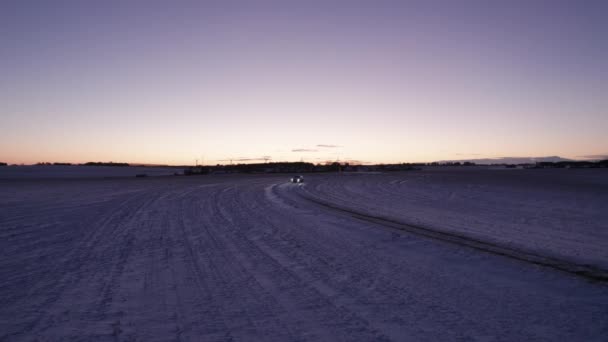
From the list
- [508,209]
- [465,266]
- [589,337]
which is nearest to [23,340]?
[589,337]

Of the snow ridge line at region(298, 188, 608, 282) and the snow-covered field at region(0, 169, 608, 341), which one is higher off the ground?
the snow-covered field at region(0, 169, 608, 341)

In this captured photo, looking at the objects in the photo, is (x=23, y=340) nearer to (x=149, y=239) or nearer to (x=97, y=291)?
(x=97, y=291)

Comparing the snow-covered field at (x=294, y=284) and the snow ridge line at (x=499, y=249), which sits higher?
the snow-covered field at (x=294, y=284)

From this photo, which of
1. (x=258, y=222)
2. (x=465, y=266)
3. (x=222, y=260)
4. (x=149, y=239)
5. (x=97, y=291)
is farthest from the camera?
(x=258, y=222)

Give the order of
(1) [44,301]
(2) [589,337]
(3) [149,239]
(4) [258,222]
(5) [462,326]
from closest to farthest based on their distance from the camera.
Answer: (2) [589,337] < (5) [462,326] < (1) [44,301] < (3) [149,239] < (4) [258,222]

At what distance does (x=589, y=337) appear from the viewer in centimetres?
376

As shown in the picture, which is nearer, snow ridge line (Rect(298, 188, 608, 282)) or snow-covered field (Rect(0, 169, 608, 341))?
snow-covered field (Rect(0, 169, 608, 341))

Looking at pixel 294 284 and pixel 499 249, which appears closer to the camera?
pixel 294 284

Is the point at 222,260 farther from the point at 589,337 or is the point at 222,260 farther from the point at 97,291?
the point at 589,337

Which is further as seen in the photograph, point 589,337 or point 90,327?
point 90,327

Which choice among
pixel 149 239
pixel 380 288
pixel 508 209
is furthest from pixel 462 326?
pixel 508 209

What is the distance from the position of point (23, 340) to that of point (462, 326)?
4.26 meters

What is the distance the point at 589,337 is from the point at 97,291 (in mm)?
5650

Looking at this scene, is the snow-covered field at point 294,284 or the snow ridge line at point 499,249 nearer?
the snow-covered field at point 294,284
